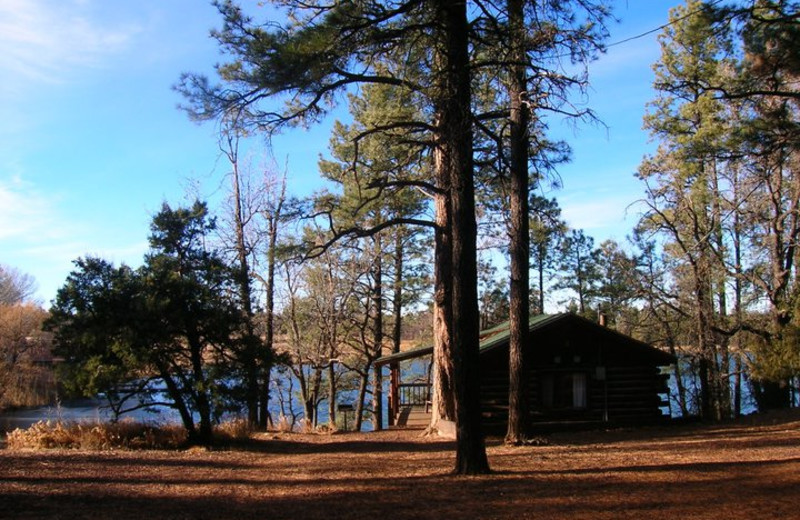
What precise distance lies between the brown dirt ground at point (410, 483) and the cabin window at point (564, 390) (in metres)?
6.40

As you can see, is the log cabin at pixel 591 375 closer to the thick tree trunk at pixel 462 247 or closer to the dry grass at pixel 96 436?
the dry grass at pixel 96 436

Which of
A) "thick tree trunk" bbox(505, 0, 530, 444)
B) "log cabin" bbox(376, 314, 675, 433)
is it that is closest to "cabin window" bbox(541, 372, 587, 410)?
"log cabin" bbox(376, 314, 675, 433)

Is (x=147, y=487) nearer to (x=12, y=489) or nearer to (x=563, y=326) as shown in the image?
(x=12, y=489)

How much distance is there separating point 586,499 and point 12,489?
6410mm

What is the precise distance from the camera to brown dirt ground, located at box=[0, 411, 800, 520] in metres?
6.36

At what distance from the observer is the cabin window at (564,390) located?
61.7 feet

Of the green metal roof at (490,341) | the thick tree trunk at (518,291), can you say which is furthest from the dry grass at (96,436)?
the green metal roof at (490,341)

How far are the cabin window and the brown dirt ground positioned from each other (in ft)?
21.0

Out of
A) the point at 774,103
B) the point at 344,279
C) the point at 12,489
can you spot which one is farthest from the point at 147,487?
the point at 344,279

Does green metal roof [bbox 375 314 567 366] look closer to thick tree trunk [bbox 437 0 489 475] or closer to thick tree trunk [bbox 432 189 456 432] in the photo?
thick tree trunk [bbox 432 189 456 432]

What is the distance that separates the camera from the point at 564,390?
62.1 ft

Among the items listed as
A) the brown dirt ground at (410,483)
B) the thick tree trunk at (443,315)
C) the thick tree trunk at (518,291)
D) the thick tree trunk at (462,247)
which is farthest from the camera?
the thick tree trunk at (443,315)

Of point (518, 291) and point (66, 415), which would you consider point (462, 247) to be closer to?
point (518, 291)

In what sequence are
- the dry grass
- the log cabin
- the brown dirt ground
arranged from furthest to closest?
the log cabin < the dry grass < the brown dirt ground
